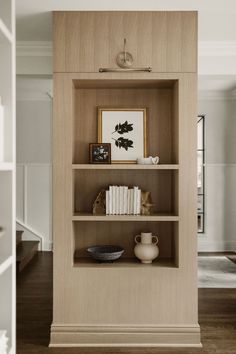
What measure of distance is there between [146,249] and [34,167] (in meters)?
4.31

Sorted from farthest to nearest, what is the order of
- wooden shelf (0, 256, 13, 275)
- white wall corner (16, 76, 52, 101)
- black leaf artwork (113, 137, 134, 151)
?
1. white wall corner (16, 76, 52, 101)
2. black leaf artwork (113, 137, 134, 151)
3. wooden shelf (0, 256, 13, 275)

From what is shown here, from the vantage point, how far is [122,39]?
11.4 feet

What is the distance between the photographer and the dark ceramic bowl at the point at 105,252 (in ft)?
11.8

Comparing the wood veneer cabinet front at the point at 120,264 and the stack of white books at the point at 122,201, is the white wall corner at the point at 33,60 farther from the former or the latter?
the stack of white books at the point at 122,201

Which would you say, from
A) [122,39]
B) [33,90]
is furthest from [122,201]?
[33,90]

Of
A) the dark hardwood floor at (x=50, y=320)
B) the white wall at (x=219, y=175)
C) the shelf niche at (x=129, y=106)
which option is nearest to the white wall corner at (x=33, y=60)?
the shelf niche at (x=129, y=106)

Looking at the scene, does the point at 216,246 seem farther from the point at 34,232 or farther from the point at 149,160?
the point at 149,160

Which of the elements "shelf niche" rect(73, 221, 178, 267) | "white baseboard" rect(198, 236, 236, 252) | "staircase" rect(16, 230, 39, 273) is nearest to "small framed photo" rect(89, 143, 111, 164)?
"shelf niche" rect(73, 221, 178, 267)

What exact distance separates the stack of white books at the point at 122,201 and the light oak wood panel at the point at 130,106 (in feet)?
1.39

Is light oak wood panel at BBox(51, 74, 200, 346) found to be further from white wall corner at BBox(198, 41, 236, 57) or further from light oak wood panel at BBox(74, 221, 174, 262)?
white wall corner at BBox(198, 41, 236, 57)

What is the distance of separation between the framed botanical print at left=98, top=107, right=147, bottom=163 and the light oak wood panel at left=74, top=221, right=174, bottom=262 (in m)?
0.57

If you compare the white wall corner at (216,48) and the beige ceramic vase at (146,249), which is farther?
the white wall corner at (216,48)

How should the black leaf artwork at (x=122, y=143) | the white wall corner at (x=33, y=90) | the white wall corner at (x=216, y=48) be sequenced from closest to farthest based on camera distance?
the black leaf artwork at (x=122, y=143)
the white wall corner at (x=216, y=48)
the white wall corner at (x=33, y=90)

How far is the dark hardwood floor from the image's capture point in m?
3.41
